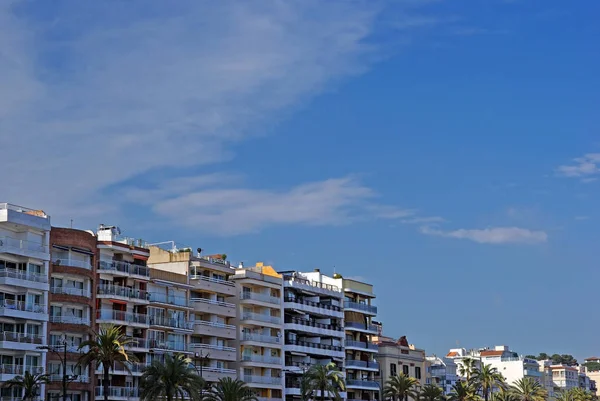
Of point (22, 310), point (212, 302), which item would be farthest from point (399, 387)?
point (22, 310)

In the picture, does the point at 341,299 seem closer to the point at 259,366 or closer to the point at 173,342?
the point at 259,366

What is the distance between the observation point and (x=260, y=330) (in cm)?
12544

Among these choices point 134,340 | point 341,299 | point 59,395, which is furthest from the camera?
point 341,299

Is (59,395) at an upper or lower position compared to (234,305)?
lower

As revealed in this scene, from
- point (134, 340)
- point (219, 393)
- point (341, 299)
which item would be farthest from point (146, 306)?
point (341, 299)

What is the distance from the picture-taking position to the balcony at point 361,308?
144875 mm

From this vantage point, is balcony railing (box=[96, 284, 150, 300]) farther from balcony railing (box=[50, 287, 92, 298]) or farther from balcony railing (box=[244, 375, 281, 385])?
balcony railing (box=[244, 375, 281, 385])

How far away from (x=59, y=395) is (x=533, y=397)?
128 m

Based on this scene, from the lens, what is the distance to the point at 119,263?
101875 millimetres

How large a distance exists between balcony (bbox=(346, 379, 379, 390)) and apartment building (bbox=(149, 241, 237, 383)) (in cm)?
2634

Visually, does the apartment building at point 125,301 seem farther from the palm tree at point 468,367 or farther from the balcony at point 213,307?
the palm tree at point 468,367

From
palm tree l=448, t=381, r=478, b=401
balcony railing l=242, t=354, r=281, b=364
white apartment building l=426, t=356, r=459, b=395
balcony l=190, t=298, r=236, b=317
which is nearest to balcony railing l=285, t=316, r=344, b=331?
balcony railing l=242, t=354, r=281, b=364

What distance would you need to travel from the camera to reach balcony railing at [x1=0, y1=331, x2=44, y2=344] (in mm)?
88125

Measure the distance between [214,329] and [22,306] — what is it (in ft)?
99.0
